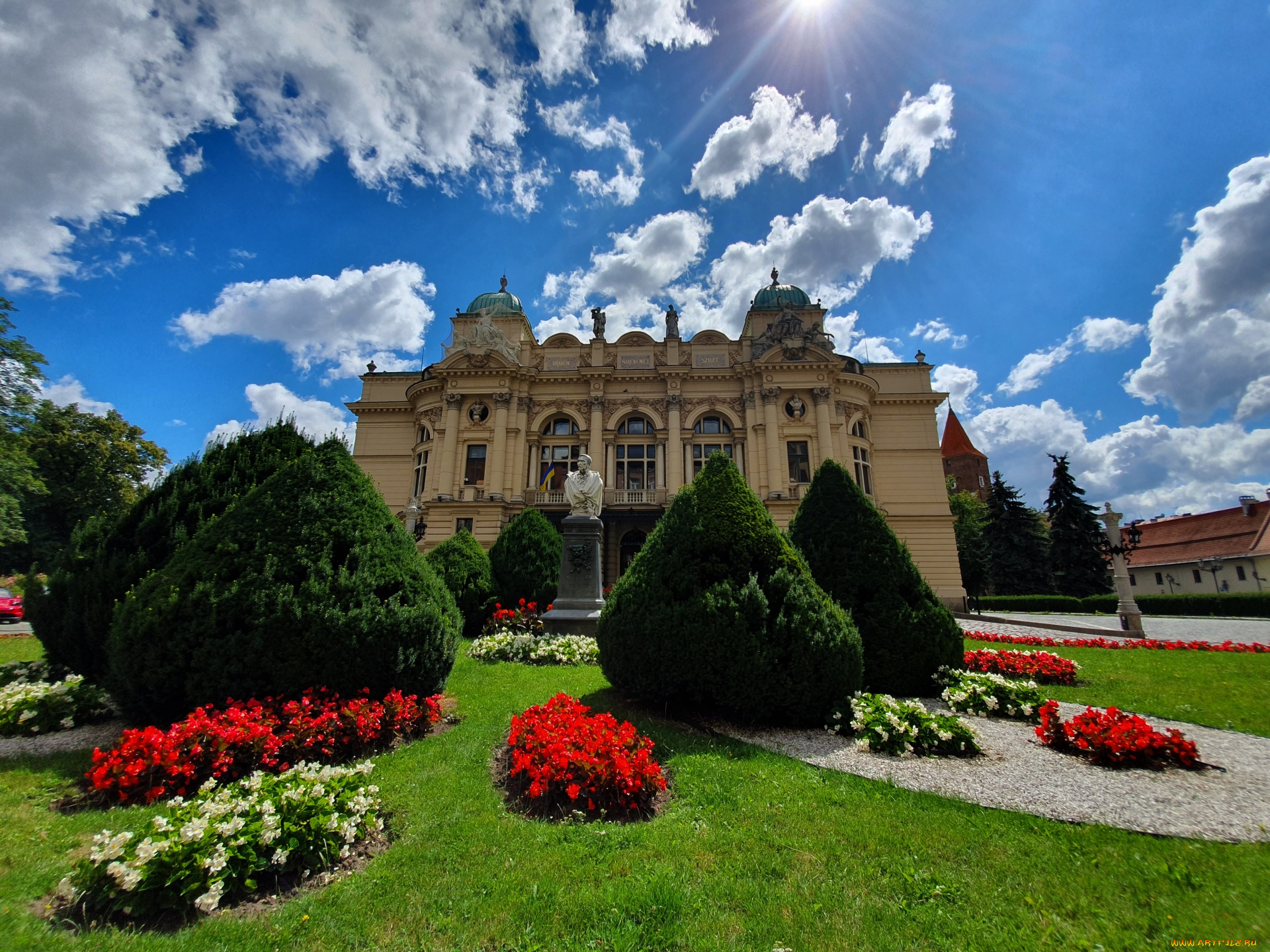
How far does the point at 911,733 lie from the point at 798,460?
26.0 metres

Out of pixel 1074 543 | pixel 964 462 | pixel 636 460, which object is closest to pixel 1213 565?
pixel 1074 543

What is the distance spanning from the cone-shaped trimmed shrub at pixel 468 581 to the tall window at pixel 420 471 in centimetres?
1826

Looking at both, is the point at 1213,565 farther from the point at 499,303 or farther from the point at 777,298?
the point at 499,303

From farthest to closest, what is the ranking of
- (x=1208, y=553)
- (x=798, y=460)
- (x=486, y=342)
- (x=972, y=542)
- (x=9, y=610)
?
(x=972, y=542), (x=1208, y=553), (x=486, y=342), (x=798, y=460), (x=9, y=610)

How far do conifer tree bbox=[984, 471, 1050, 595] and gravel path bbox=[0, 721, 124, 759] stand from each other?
4743 cm

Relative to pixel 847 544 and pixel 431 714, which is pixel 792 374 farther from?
pixel 431 714

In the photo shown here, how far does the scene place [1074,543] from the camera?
3738cm

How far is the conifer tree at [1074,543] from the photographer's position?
119 feet

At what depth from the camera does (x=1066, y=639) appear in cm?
1614

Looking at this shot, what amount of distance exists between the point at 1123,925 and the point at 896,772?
7.97 ft

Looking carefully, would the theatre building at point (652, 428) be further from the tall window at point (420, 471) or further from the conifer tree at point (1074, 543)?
the conifer tree at point (1074, 543)

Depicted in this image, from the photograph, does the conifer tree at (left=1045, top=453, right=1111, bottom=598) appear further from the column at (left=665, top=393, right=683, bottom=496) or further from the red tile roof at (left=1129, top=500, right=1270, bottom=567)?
the column at (left=665, top=393, right=683, bottom=496)

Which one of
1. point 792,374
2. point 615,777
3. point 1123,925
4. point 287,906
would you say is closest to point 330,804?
point 287,906

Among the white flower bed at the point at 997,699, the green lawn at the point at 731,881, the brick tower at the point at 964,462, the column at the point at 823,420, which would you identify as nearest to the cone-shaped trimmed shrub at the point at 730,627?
the green lawn at the point at 731,881
